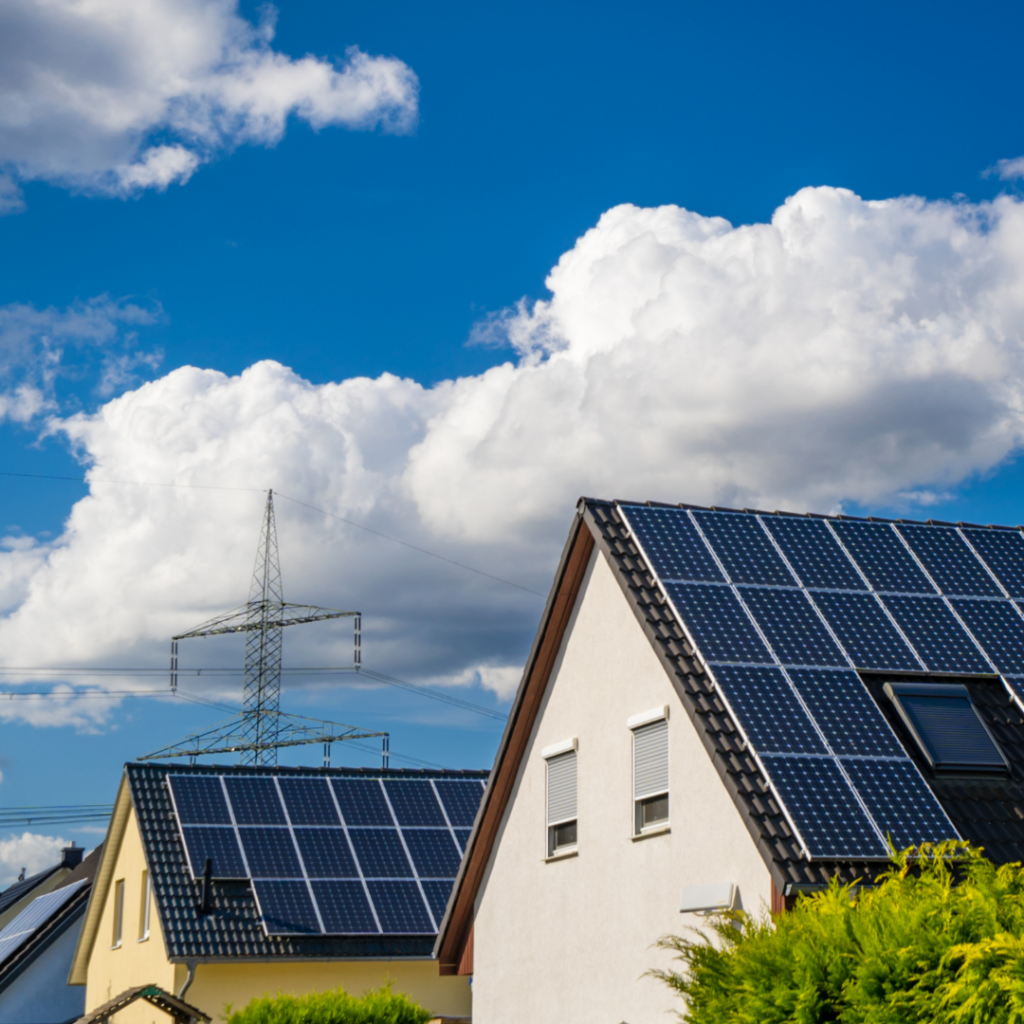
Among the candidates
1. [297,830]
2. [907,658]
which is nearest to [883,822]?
[907,658]

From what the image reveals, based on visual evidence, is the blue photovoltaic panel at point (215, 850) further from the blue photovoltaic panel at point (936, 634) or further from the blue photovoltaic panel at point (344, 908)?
the blue photovoltaic panel at point (936, 634)

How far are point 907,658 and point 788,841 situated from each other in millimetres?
3433

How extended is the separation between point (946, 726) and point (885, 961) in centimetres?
641

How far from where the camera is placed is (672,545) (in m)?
16.9

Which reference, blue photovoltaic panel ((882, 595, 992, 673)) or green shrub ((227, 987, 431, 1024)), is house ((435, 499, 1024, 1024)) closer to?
blue photovoltaic panel ((882, 595, 992, 673))

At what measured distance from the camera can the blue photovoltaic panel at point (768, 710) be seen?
13906 millimetres

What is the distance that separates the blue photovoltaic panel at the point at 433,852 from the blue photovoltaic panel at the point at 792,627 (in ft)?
47.7

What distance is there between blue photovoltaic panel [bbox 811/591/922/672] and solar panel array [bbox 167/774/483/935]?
13.7m

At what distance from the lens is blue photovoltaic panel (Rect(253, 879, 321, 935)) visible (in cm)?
2578

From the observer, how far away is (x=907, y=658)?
15.5m

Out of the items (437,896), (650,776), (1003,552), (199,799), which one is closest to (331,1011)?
(437,896)

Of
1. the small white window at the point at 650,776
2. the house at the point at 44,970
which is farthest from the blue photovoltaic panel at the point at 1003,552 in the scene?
the house at the point at 44,970

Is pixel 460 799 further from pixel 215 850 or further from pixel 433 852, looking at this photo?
pixel 215 850

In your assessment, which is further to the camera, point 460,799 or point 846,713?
point 460,799
